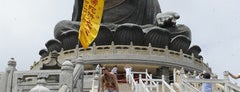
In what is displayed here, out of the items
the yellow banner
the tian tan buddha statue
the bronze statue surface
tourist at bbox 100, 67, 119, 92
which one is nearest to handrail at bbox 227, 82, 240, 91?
tourist at bbox 100, 67, 119, 92

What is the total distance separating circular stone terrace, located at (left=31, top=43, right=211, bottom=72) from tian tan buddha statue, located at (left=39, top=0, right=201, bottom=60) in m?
0.87

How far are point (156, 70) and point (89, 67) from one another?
322 cm

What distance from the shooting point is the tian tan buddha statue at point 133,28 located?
23.6 m

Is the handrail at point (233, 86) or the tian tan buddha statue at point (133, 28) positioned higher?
the tian tan buddha statue at point (133, 28)

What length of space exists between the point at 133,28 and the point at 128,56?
1992 millimetres

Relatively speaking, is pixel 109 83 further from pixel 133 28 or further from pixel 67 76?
pixel 133 28

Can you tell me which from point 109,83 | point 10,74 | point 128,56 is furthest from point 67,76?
point 128,56

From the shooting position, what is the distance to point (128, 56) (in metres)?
22.1

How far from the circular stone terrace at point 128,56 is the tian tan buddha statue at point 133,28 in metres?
0.87

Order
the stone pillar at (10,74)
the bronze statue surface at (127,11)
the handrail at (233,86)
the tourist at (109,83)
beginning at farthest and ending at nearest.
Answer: the bronze statue surface at (127,11)
the stone pillar at (10,74)
the tourist at (109,83)
the handrail at (233,86)

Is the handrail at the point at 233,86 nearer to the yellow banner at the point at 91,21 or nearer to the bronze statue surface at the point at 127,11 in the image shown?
the yellow banner at the point at 91,21

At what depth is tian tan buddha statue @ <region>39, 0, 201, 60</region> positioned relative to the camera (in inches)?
929

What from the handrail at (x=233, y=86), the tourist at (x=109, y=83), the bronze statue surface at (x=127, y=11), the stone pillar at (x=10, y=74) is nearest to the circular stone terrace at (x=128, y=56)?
the bronze statue surface at (x=127, y=11)

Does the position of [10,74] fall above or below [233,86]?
above
